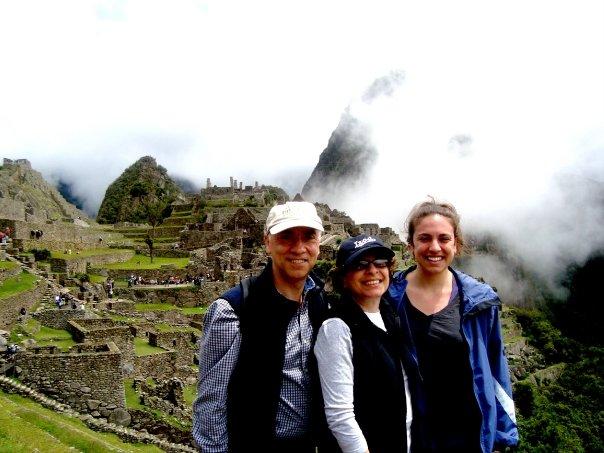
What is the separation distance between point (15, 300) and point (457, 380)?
51.5ft

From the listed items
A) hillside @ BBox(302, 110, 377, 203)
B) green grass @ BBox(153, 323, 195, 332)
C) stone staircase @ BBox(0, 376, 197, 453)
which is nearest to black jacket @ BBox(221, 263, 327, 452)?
stone staircase @ BBox(0, 376, 197, 453)

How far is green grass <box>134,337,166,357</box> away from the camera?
624 inches

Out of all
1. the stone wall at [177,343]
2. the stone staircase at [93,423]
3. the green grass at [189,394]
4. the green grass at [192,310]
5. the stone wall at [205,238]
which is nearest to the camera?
the stone staircase at [93,423]

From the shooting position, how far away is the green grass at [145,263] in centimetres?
3041

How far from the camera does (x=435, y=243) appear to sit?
4.26 m

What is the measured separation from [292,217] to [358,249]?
567 millimetres

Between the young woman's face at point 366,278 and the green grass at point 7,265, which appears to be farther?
the green grass at point 7,265

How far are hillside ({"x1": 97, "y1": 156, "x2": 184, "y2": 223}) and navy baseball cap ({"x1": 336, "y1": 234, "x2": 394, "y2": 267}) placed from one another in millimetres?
60913

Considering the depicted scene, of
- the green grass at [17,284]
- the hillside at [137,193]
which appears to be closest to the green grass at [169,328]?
the green grass at [17,284]

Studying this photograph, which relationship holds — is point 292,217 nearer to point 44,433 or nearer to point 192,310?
point 44,433

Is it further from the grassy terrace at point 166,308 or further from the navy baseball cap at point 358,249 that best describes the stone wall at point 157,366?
the navy baseball cap at point 358,249

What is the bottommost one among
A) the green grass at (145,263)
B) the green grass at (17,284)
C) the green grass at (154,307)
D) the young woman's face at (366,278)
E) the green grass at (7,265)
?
the green grass at (154,307)

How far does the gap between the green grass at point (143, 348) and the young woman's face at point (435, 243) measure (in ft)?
43.1

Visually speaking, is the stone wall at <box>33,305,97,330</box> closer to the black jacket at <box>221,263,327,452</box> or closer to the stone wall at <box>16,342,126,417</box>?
the stone wall at <box>16,342,126,417</box>
